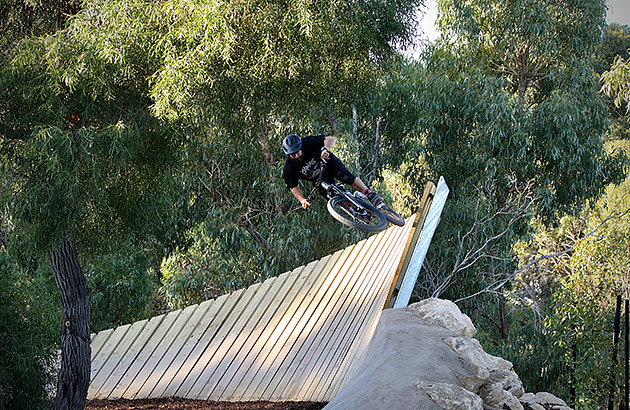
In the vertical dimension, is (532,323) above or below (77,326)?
below

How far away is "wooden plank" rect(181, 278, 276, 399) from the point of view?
6.94 meters

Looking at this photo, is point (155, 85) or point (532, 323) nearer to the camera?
point (155, 85)

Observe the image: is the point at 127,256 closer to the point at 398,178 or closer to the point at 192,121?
the point at 192,121

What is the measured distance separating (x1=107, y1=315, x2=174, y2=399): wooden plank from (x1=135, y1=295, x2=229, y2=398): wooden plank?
111 millimetres

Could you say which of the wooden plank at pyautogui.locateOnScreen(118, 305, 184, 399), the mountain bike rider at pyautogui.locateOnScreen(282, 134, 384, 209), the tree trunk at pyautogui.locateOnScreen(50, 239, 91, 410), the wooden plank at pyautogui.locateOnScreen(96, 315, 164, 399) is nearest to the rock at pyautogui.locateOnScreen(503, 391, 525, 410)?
the mountain bike rider at pyautogui.locateOnScreen(282, 134, 384, 209)

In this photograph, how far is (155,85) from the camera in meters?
6.99

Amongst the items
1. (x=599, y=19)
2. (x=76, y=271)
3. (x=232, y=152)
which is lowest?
(x=76, y=271)

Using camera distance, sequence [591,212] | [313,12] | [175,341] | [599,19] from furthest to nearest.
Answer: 1. [591,212]
2. [599,19]
3. [313,12]
4. [175,341]

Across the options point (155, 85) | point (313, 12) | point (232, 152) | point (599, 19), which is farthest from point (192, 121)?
point (599, 19)

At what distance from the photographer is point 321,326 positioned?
23.3 feet

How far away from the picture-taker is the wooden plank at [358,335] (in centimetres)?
573

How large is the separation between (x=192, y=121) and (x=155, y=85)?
0.76 m

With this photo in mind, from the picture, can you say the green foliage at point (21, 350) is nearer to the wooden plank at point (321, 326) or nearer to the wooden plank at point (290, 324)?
the wooden plank at point (290, 324)

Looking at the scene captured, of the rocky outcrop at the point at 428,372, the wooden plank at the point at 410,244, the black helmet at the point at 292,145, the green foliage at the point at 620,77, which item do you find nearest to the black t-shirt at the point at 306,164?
the black helmet at the point at 292,145
